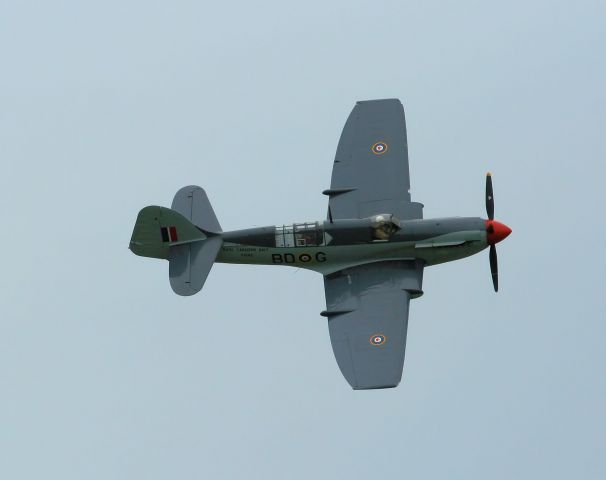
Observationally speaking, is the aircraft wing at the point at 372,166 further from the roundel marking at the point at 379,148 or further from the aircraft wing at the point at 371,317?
the aircraft wing at the point at 371,317

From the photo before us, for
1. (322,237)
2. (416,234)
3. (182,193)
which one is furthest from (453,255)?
(182,193)

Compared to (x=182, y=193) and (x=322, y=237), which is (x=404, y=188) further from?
(x=182, y=193)

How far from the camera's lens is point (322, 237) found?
102 ft

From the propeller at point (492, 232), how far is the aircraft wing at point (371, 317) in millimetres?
1576

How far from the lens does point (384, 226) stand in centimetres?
3059

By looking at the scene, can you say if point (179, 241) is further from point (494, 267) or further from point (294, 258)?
point (494, 267)

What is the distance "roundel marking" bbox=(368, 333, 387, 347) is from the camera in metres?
29.1

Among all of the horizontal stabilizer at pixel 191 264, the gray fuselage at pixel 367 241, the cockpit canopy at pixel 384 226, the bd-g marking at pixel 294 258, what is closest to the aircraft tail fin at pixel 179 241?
the horizontal stabilizer at pixel 191 264

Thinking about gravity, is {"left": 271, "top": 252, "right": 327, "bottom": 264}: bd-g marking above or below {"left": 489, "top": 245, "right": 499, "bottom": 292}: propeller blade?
above

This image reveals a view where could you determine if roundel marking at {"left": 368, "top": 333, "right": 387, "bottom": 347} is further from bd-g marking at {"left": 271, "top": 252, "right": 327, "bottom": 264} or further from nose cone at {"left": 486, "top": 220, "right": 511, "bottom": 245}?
nose cone at {"left": 486, "top": 220, "right": 511, "bottom": 245}

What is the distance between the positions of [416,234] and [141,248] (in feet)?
19.9

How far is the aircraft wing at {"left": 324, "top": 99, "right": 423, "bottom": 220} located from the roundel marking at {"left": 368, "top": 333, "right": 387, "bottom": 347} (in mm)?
3146

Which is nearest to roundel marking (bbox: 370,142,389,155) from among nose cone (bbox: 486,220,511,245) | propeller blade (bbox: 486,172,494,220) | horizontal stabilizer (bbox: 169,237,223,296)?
propeller blade (bbox: 486,172,494,220)

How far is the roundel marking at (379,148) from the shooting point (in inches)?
1280
